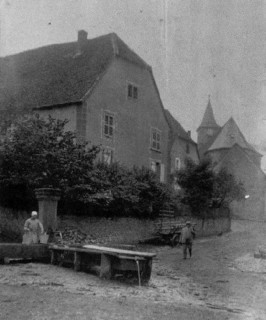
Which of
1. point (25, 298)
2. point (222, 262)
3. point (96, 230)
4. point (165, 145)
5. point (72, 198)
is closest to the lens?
point (25, 298)

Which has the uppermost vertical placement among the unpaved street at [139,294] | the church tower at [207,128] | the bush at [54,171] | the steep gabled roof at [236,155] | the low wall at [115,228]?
the church tower at [207,128]

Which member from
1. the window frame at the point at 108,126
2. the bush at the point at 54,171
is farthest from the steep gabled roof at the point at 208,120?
the bush at the point at 54,171

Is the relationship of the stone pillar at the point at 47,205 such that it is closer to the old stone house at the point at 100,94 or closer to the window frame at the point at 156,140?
the old stone house at the point at 100,94

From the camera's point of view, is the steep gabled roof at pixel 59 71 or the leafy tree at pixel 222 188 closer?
the steep gabled roof at pixel 59 71

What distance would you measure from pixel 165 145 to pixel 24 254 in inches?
948

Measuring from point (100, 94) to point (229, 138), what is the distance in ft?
135

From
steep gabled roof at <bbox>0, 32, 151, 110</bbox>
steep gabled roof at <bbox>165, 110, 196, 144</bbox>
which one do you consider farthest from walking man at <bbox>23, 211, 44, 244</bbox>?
steep gabled roof at <bbox>165, 110, 196, 144</bbox>

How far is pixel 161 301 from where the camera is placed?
10.0 meters

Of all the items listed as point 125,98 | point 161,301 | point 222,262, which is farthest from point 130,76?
point 161,301

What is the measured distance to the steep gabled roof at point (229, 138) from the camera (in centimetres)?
6809

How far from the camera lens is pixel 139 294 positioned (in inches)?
425

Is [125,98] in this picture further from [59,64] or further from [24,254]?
[24,254]

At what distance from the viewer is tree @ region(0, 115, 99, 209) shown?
19672mm

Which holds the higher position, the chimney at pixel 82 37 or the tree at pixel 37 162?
the chimney at pixel 82 37
